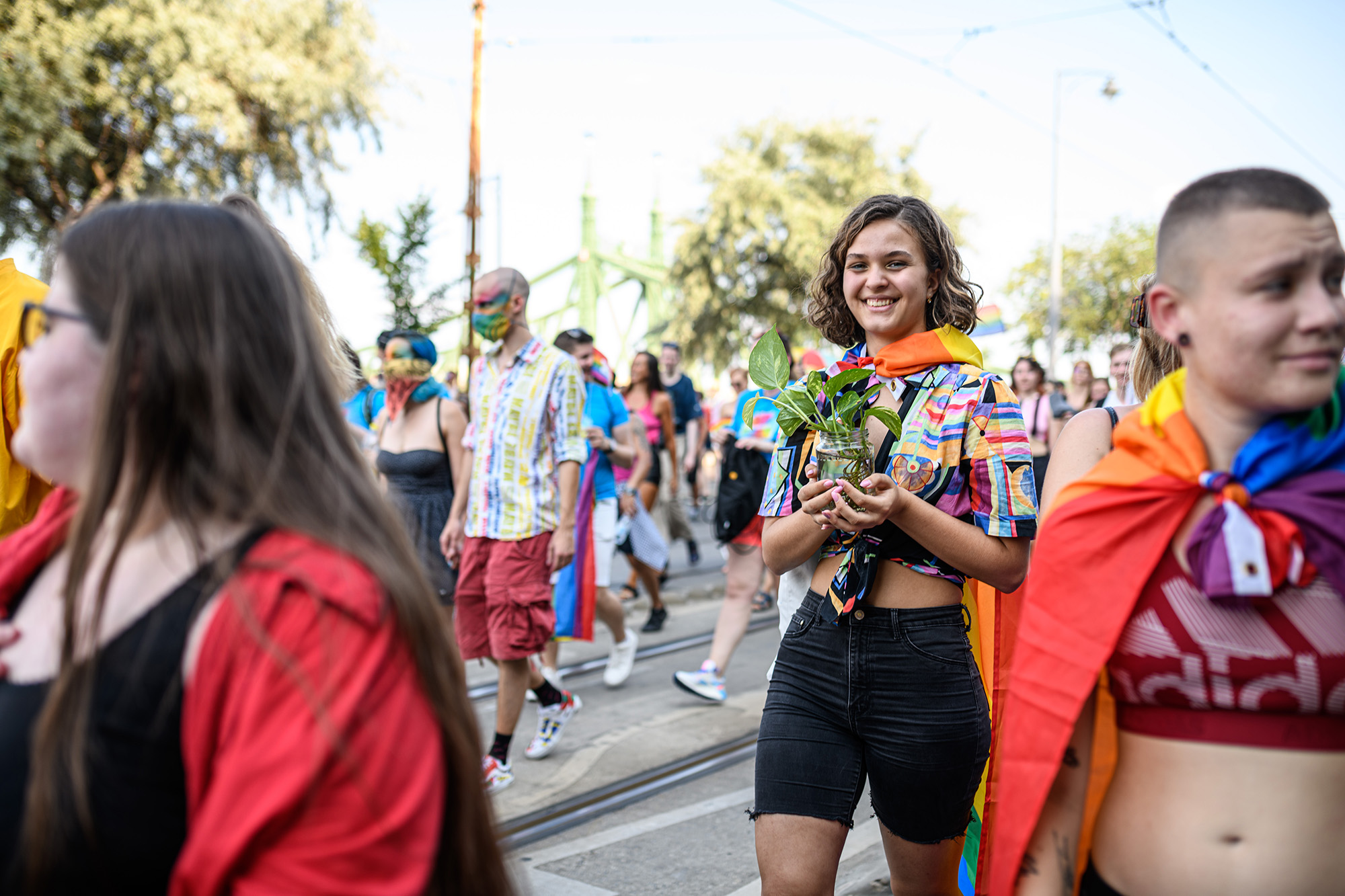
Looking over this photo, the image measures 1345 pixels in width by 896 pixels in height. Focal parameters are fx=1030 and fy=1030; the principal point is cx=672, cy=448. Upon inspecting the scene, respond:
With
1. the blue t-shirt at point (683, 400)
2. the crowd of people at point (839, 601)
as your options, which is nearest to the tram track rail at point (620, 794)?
the crowd of people at point (839, 601)

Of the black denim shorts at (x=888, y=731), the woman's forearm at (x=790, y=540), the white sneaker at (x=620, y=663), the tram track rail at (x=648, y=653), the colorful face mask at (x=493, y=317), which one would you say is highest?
the colorful face mask at (x=493, y=317)

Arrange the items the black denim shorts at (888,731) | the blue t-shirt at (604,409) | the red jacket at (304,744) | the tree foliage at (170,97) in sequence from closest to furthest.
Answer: the red jacket at (304,744) → the black denim shorts at (888,731) → the blue t-shirt at (604,409) → the tree foliage at (170,97)

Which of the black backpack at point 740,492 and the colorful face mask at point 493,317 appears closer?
the colorful face mask at point 493,317

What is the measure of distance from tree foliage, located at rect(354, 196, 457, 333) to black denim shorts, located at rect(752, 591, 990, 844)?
27.4 ft

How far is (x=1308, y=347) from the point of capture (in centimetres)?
140

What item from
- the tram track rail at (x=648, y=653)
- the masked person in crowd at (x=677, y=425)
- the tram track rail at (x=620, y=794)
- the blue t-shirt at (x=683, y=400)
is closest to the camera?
the tram track rail at (x=620, y=794)

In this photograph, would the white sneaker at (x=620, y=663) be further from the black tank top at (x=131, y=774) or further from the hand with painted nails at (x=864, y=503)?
the black tank top at (x=131, y=774)

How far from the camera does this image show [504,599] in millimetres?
4469

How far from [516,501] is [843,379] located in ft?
8.35

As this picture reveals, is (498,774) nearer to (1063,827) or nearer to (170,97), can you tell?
(1063,827)

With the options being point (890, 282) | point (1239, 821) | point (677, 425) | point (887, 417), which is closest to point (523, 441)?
point (890, 282)

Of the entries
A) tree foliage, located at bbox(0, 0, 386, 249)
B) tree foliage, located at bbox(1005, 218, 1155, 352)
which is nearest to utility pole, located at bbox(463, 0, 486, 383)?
tree foliage, located at bbox(0, 0, 386, 249)

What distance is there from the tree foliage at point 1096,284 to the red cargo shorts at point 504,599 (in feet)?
101

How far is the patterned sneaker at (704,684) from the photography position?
5.49 metres
